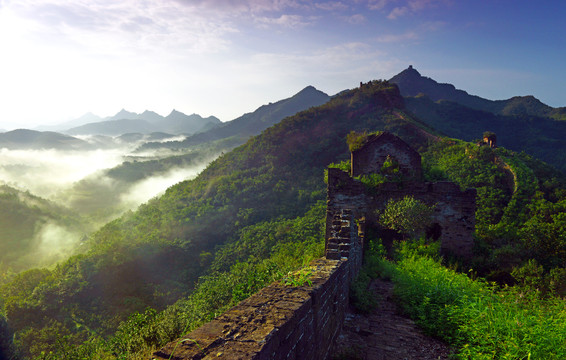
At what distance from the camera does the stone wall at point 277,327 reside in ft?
8.13

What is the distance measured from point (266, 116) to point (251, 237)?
85.8 metres

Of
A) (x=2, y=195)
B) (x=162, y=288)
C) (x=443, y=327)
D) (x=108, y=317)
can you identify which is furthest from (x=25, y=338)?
(x=2, y=195)

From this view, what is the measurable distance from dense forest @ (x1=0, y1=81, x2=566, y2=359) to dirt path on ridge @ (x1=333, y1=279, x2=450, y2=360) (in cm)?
40

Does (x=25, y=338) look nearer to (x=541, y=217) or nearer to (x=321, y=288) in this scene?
(x=321, y=288)

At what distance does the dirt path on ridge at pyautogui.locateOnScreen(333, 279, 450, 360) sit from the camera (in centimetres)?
452

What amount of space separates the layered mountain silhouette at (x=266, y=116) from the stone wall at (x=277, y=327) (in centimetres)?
10044

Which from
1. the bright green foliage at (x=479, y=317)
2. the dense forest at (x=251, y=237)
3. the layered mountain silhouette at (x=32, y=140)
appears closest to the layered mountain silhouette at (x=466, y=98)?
the dense forest at (x=251, y=237)

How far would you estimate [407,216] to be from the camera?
406 inches

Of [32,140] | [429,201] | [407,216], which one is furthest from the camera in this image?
[32,140]

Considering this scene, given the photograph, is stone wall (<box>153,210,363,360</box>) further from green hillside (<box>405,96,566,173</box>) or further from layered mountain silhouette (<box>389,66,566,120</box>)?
layered mountain silhouette (<box>389,66,566,120</box>)

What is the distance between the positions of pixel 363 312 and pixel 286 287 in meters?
2.85

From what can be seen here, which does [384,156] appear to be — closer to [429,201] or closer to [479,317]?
[429,201]

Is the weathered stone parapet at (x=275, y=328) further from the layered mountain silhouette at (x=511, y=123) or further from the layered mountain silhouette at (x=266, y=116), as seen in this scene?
the layered mountain silhouette at (x=266, y=116)

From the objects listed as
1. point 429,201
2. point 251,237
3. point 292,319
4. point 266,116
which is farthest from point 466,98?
point 292,319
